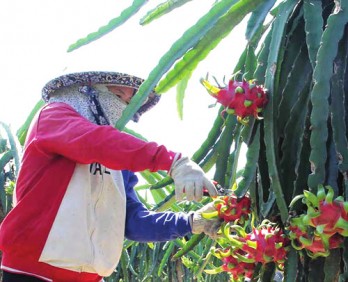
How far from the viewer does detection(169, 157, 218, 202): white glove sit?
6.75 feet

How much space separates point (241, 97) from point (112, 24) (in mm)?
650

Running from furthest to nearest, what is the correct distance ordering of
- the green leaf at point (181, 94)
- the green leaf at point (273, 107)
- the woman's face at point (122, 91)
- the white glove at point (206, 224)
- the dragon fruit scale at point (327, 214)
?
1. the woman's face at point (122, 91)
2. the green leaf at point (181, 94)
3. the white glove at point (206, 224)
4. the green leaf at point (273, 107)
5. the dragon fruit scale at point (327, 214)

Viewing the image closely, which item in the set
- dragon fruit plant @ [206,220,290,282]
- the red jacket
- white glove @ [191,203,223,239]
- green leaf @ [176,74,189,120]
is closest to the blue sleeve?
white glove @ [191,203,223,239]

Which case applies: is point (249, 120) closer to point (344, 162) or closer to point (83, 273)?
point (344, 162)

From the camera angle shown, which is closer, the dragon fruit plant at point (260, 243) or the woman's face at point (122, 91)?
the dragon fruit plant at point (260, 243)

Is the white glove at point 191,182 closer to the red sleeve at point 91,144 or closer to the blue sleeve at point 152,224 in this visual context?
the red sleeve at point 91,144

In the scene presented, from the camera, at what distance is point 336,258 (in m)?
1.71

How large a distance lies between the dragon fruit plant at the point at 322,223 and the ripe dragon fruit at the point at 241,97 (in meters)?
0.37

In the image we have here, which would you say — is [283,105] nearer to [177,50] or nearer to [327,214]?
[177,50]

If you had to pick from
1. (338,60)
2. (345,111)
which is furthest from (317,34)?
(345,111)

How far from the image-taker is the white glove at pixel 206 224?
231 cm

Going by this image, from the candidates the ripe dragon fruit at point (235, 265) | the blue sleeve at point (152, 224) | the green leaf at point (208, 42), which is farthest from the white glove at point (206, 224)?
the green leaf at point (208, 42)

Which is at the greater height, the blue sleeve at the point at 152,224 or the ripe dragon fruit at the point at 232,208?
the ripe dragon fruit at the point at 232,208

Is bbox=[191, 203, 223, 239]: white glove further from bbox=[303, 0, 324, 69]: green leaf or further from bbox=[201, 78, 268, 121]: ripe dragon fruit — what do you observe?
bbox=[303, 0, 324, 69]: green leaf
